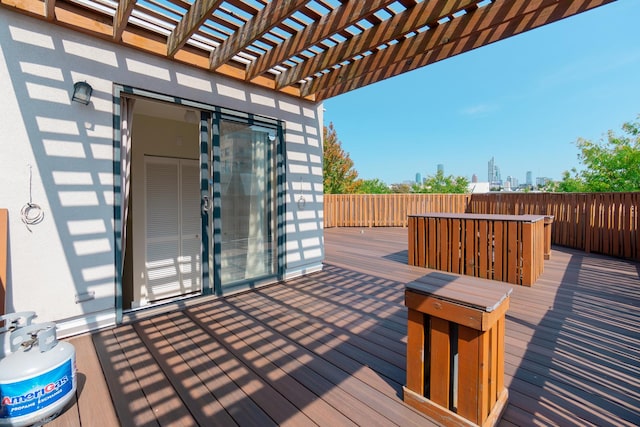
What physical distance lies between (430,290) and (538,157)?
133 ft

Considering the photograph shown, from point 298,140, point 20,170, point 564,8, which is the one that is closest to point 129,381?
point 20,170

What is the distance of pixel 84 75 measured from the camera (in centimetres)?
243

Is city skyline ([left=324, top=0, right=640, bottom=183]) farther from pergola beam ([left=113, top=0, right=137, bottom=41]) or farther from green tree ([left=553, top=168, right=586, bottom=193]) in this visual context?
pergola beam ([left=113, top=0, right=137, bottom=41])

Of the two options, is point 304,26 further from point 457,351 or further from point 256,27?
point 457,351

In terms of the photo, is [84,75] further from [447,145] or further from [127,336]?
[447,145]

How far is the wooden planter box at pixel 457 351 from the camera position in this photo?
1.31 metres

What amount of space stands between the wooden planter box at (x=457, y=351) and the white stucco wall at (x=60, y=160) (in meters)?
2.63

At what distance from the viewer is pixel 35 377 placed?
54.8 inches

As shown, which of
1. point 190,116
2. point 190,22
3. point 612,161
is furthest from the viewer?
point 612,161

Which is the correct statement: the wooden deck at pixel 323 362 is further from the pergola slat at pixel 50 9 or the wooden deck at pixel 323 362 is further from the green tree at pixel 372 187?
the green tree at pixel 372 187

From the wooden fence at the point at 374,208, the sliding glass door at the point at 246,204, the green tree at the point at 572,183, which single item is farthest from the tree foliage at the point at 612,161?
the sliding glass door at the point at 246,204

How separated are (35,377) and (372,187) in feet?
65.2

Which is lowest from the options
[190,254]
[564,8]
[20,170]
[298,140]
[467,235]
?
[190,254]

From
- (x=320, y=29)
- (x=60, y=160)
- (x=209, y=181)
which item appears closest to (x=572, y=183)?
(x=320, y=29)
